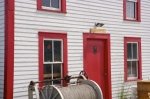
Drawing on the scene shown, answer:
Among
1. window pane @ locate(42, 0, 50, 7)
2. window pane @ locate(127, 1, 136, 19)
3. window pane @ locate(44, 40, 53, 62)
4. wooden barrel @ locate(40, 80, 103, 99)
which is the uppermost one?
window pane @ locate(127, 1, 136, 19)

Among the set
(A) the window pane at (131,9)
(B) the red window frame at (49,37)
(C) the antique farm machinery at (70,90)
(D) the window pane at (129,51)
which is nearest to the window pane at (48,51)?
(B) the red window frame at (49,37)

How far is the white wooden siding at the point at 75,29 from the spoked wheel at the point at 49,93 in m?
0.56

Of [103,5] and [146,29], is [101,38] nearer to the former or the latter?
[103,5]

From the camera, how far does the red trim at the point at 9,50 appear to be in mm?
10102

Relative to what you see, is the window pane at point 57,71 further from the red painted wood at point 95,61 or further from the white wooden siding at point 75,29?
the red painted wood at point 95,61

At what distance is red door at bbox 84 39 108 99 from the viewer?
12820mm

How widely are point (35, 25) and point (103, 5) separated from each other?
3430mm

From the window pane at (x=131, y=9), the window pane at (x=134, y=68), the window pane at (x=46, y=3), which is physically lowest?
the window pane at (x=134, y=68)

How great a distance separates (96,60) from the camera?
13180 millimetres

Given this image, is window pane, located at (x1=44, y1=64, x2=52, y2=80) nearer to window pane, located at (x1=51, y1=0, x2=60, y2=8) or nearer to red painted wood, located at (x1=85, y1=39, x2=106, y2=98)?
red painted wood, located at (x1=85, y1=39, x2=106, y2=98)

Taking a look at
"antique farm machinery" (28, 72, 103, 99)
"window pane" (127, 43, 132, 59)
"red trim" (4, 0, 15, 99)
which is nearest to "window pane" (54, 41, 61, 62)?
"antique farm machinery" (28, 72, 103, 99)

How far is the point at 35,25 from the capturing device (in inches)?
432

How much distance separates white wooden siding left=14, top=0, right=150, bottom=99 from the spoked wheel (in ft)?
1.85

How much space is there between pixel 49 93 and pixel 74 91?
81 centimetres
